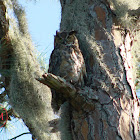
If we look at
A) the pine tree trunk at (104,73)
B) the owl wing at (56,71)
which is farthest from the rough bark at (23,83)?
the pine tree trunk at (104,73)

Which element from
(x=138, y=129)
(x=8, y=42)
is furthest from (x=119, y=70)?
(x=8, y=42)

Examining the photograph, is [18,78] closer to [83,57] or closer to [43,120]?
[43,120]

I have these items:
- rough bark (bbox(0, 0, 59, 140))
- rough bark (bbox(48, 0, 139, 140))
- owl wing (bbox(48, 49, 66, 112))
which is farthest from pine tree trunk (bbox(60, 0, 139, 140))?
rough bark (bbox(0, 0, 59, 140))

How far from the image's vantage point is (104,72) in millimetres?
1607

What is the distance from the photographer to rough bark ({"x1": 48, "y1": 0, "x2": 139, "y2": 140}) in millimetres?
1444

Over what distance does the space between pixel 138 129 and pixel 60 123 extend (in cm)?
46

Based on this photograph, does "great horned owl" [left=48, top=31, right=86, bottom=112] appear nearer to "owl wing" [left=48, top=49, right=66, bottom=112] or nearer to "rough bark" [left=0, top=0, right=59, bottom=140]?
"owl wing" [left=48, top=49, right=66, bottom=112]

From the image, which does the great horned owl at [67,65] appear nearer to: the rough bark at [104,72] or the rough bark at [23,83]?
the rough bark at [104,72]

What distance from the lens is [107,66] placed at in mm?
1643

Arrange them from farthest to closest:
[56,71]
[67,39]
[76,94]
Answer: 1. [67,39]
2. [56,71]
3. [76,94]

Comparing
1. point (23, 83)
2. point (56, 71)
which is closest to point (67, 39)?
point (56, 71)

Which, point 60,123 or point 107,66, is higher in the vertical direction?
point 107,66

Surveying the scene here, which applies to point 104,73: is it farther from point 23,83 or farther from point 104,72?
point 23,83

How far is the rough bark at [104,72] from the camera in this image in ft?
4.74
